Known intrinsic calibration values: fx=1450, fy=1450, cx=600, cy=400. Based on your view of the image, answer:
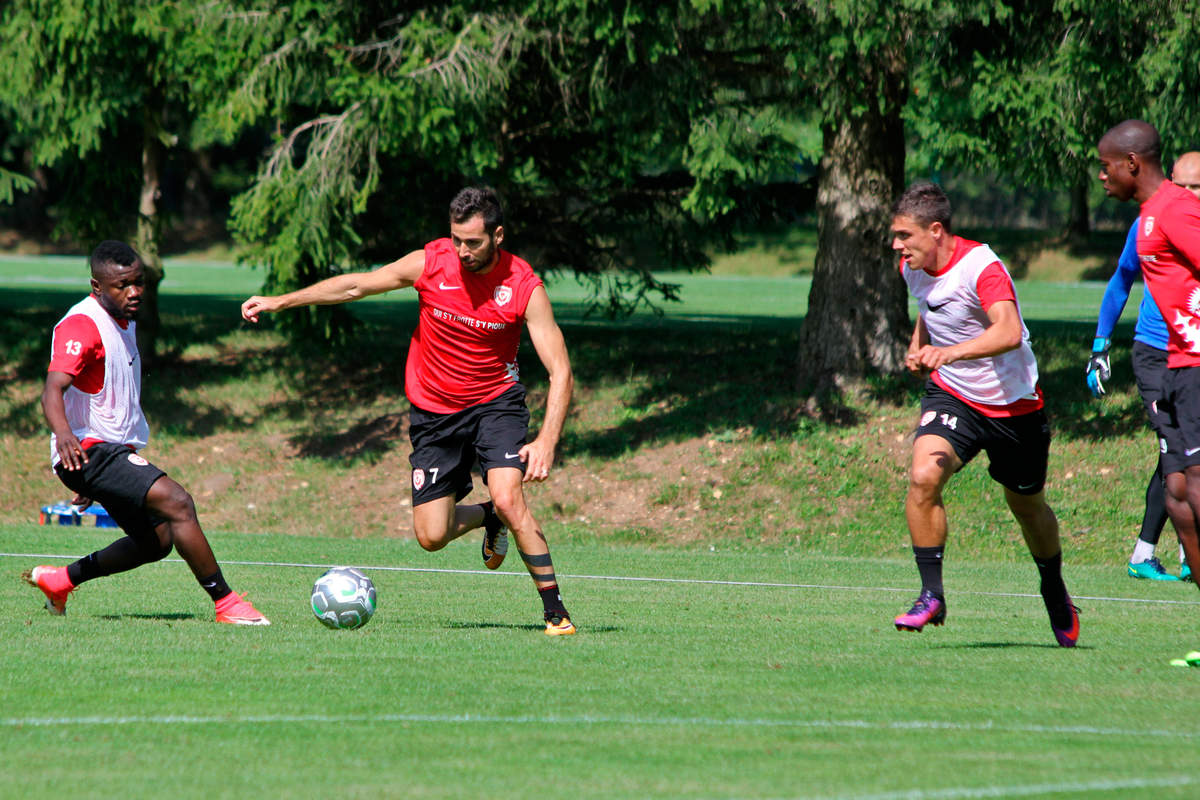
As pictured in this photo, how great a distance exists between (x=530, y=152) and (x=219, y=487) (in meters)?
6.31

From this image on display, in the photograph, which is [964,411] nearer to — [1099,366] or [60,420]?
[1099,366]

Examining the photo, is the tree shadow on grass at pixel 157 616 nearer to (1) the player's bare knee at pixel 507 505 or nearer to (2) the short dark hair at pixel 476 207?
(1) the player's bare knee at pixel 507 505

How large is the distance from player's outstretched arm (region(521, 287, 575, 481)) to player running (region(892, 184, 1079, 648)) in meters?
1.84

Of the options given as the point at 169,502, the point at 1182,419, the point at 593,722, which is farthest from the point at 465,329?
the point at 1182,419

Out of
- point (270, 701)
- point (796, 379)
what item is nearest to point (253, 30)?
point (796, 379)

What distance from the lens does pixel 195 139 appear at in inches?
1610

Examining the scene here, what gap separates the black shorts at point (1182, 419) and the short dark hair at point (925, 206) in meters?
1.35

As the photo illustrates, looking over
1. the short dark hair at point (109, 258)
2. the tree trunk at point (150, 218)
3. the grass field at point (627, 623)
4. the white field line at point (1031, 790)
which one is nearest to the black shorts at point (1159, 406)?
the grass field at point (627, 623)

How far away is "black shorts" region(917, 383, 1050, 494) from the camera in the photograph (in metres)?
7.40

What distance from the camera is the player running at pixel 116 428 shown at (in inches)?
314

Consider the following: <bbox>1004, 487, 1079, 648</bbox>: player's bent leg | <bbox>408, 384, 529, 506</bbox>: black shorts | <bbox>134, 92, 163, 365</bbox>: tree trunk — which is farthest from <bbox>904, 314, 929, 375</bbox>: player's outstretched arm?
<bbox>134, 92, 163, 365</bbox>: tree trunk

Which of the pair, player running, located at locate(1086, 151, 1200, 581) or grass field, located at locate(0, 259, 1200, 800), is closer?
grass field, located at locate(0, 259, 1200, 800)

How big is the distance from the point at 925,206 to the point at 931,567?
6.11 ft

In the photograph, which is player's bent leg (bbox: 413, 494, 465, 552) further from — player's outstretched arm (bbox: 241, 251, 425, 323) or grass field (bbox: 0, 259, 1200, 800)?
player's outstretched arm (bbox: 241, 251, 425, 323)
